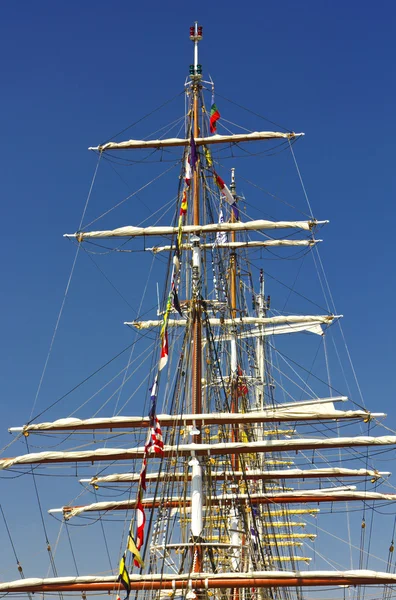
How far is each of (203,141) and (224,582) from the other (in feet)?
56.7

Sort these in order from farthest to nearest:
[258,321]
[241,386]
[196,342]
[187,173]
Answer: [258,321], [241,386], [187,173], [196,342]

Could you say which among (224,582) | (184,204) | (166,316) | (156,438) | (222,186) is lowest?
(224,582)

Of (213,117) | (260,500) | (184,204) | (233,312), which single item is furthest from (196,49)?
(260,500)

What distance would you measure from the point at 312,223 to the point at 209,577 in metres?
15.5

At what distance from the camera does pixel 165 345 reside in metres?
32.3

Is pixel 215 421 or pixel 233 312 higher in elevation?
pixel 233 312

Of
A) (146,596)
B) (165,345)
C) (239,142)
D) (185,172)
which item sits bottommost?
(146,596)

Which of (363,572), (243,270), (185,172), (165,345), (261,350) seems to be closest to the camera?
(165,345)

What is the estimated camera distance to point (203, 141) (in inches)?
1682

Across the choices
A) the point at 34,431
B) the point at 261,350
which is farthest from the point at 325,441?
the point at 261,350

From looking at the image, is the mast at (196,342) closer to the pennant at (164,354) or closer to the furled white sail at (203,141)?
the furled white sail at (203,141)

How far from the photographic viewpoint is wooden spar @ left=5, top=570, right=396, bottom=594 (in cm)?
3428

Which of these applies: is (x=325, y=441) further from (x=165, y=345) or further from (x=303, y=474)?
(x=165, y=345)

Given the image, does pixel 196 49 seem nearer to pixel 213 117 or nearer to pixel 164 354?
pixel 213 117
